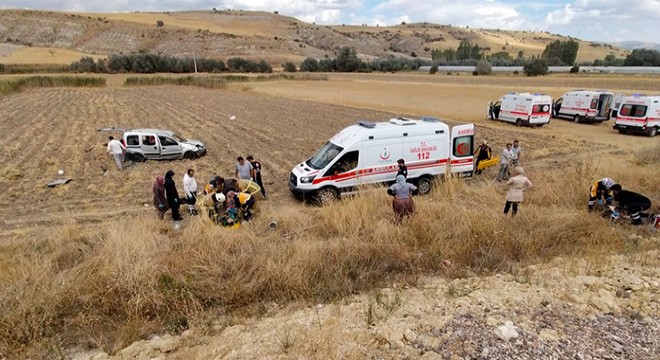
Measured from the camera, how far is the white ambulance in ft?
71.0

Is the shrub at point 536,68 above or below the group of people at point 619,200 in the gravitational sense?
above

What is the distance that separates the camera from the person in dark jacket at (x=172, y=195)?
979 cm

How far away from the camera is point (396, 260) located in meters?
6.11

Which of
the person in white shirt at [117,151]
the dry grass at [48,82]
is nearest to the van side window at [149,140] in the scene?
the person in white shirt at [117,151]

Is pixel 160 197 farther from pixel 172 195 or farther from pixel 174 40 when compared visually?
pixel 174 40

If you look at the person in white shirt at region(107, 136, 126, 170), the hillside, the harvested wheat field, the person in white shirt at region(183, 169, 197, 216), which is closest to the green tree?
the hillside

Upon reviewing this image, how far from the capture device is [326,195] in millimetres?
11203

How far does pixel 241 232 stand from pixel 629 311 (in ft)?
20.0

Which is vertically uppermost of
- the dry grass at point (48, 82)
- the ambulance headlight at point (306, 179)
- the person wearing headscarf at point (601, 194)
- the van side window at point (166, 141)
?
the dry grass at point (48, 82)

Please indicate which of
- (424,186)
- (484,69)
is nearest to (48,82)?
(424,186)

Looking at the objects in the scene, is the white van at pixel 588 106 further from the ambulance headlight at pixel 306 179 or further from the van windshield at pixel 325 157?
the ambulance headlight at pixel 306 179

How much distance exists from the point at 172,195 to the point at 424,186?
25.5 feet

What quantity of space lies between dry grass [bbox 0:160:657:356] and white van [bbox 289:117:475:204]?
268cm

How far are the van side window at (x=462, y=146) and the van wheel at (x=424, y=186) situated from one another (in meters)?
1.43
